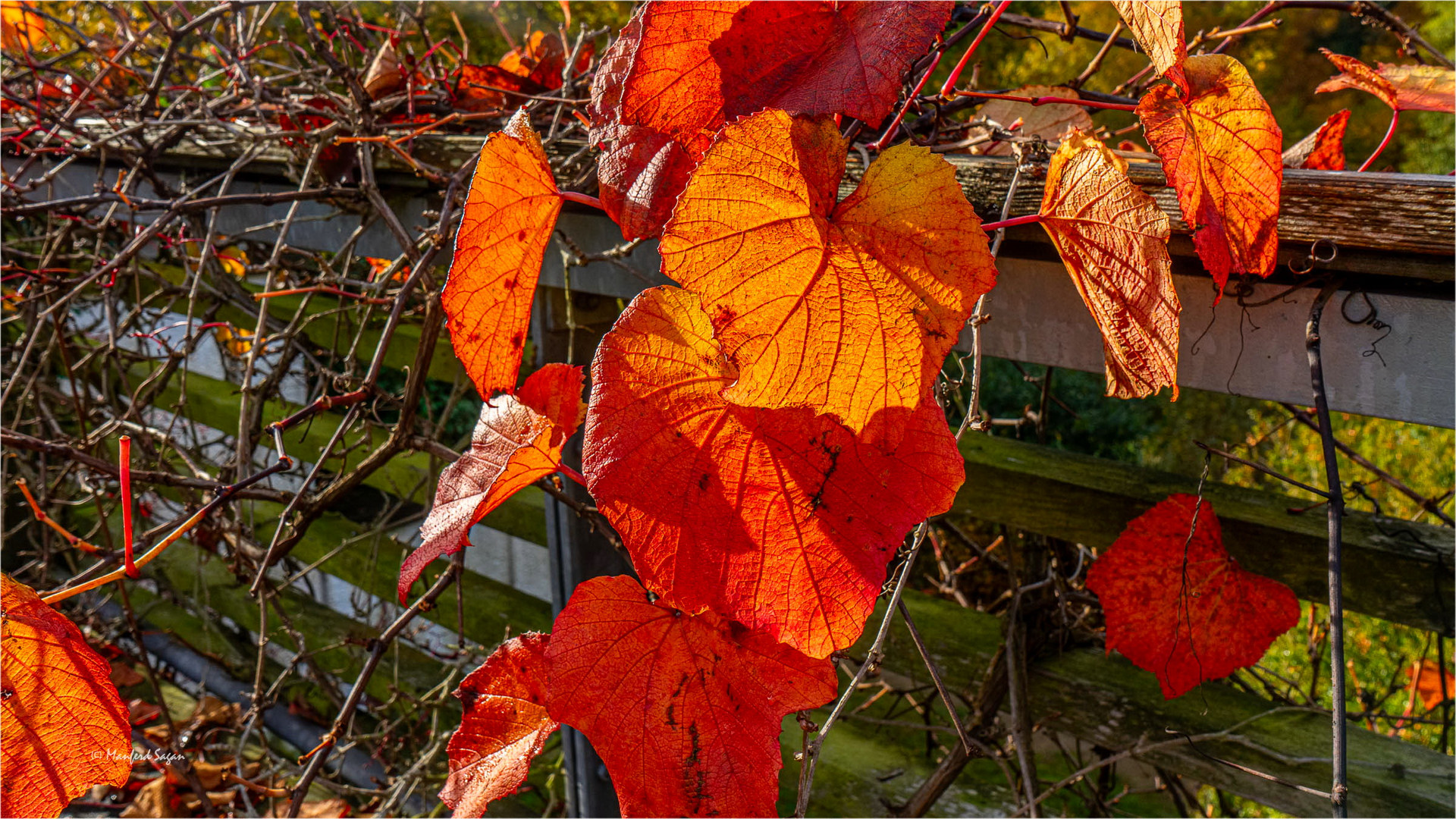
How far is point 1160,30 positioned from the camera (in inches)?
19.6

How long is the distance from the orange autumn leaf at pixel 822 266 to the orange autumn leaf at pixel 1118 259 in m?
0.12

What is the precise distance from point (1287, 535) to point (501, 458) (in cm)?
79

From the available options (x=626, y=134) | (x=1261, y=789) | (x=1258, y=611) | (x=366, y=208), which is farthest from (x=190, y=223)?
(x=1261, y=789)

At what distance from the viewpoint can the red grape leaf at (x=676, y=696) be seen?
54 cm

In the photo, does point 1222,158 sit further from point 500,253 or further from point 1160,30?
point 500,253

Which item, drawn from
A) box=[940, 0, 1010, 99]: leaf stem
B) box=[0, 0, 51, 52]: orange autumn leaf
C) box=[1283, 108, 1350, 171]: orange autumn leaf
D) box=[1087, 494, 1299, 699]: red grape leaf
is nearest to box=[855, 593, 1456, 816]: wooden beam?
box=[1087, 494, 1299, 699]: red grape leaf

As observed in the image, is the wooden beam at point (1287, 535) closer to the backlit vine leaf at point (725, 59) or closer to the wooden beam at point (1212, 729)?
the wooden beam at point (1212, 729)

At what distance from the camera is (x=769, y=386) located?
1.32 ft

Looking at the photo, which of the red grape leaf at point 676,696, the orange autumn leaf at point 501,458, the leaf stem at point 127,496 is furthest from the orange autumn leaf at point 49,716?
the red grape leaf at point 676,696

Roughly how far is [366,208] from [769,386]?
0.99 meters

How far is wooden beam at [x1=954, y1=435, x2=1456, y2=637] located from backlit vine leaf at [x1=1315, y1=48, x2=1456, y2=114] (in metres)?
0.41

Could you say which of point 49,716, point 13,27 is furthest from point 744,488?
point 13,27

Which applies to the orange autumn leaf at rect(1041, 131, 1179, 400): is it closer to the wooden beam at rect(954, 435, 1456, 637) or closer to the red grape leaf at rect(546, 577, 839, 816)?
the red grape leaf at rect(546, 577, 839, 816)

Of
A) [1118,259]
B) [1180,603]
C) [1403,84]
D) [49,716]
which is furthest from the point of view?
[1180,603]
